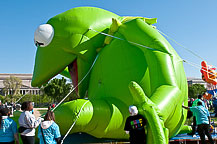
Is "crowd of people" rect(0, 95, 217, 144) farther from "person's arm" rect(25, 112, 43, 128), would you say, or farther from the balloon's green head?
the balloon's green head

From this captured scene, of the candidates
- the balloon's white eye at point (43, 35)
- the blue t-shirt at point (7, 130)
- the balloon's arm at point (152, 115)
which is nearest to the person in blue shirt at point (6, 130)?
the blue t-shirt at point (7, 130)

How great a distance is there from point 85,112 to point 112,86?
3.35 ft

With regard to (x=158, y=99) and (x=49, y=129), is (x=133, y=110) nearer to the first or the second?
(x=158, y=99)

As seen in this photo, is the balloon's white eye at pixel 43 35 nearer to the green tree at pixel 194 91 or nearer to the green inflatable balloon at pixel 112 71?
the green inflatable balloon at pixel 112 71

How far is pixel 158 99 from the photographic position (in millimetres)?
3814

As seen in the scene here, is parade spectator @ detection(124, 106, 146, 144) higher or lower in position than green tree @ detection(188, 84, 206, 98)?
higher

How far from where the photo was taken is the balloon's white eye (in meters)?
6.09

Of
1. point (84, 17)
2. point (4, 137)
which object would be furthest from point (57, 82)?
point (4, 137)

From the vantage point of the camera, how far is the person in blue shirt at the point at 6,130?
12.0 ft

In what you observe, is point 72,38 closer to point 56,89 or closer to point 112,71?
point 112,71

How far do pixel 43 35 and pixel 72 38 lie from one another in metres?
0.73

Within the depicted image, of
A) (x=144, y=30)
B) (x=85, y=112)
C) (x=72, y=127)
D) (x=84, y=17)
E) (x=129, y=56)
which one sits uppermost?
(x=84, y=17)

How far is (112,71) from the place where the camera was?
5633 millimetres

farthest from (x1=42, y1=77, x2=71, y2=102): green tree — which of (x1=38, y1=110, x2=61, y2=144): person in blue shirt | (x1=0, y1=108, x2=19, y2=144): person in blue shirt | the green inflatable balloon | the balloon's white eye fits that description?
(x1=38, y1=110, x2=61, y2=144): person in blue shirt
